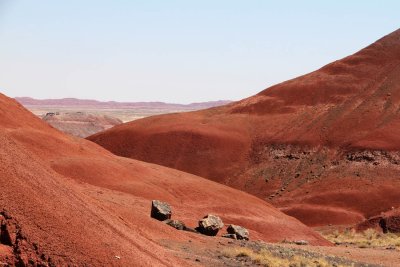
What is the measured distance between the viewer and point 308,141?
238ft

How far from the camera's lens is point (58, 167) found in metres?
33.7

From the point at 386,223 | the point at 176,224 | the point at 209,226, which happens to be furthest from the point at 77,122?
the point at 176,224

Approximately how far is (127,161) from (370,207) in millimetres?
24594

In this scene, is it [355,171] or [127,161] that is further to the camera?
[355,171]

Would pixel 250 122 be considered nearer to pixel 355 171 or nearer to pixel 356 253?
pixel 355 171

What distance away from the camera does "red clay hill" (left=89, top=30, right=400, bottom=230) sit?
58656mm

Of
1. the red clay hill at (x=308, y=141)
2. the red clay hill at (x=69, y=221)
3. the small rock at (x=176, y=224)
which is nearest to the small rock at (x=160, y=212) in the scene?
the small rock at (x=176, y=224)

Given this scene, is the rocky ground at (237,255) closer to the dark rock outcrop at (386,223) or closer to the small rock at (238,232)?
the small rock at (238,232)

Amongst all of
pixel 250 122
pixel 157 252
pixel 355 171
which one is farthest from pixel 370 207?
pixel 157 252

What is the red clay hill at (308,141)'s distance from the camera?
5866 centimetres

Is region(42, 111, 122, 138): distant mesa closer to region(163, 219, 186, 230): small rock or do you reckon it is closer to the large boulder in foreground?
the large boulder in foreground

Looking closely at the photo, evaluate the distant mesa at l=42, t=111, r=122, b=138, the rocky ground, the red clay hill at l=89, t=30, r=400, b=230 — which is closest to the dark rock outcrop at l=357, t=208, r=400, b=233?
the red clay hill at l=89, t=30, r=400, b=230

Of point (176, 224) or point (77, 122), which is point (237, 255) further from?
point (77, 122)

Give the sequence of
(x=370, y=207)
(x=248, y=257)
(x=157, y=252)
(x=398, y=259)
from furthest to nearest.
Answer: (x=370, y=207) → (x=398, y=259) → (x=248, y=257) → (x=157, y=252)
